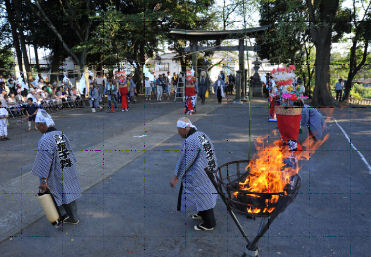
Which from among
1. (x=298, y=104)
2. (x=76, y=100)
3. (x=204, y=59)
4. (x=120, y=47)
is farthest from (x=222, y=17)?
(x=298, y=104)

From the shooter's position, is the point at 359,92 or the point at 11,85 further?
the point at 359,92

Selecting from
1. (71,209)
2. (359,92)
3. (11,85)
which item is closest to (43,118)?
(71,209)

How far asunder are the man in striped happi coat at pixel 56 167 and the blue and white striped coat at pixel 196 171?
159cm

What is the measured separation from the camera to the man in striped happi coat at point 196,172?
4051mm

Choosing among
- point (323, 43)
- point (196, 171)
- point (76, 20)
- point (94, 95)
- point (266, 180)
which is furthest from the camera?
point (76, 20)

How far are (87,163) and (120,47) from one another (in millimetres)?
18664

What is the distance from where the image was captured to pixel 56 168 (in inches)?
167

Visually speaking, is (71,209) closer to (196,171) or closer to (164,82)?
(196,171)

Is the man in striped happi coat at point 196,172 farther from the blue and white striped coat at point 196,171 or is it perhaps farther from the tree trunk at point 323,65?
the tree trunk at point 323,65

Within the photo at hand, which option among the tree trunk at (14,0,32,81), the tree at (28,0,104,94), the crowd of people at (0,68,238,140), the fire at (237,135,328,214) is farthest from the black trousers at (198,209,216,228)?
the tree trunk at (14,0,32,81)

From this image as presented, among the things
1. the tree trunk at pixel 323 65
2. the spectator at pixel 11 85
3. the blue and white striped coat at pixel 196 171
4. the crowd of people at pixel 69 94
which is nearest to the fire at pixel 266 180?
the blue and white striped coat at pixel 196 171

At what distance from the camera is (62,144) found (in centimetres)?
426

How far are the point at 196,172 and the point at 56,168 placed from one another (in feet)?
6.59

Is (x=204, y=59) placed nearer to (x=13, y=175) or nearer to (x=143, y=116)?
(x=143, y=116)
